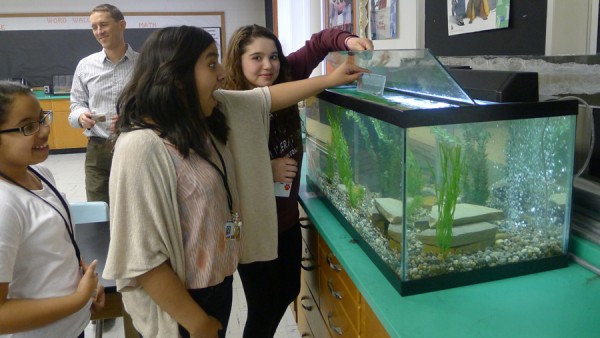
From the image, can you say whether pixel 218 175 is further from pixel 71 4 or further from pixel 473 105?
pixel 71 4

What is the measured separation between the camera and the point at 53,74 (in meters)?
7.51

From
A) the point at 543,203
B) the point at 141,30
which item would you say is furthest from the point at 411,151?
the point at 141,30

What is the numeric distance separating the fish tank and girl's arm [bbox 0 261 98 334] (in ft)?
2.50

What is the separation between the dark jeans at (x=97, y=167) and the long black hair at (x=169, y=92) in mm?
1994

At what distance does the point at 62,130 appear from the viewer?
7.18 metres

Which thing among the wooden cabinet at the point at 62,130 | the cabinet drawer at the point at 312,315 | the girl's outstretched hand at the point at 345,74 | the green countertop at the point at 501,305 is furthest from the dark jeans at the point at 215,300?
the wooden cabinet at the point at 62,130

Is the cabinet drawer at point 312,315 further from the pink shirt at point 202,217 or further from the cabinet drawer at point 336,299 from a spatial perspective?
the pink shirt at point 202,217

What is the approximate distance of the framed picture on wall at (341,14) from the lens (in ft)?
11.0

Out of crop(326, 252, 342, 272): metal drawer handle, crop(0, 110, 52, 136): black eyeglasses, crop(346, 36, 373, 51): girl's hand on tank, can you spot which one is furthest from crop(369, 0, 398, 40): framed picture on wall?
crop(0, 110, 52, 136): black eyeglasses

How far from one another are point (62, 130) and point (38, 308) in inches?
271

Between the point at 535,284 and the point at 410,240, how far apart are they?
1.14 feet

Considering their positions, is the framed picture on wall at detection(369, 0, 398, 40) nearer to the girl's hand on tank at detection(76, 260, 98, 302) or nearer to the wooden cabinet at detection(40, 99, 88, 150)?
the girl's hand on tank at detection(76, 260, 98, 302)

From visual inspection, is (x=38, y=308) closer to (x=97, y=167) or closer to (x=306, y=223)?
(x=306, y=223)

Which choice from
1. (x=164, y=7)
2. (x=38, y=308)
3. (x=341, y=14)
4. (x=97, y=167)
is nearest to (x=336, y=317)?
(x=38, y=308)
